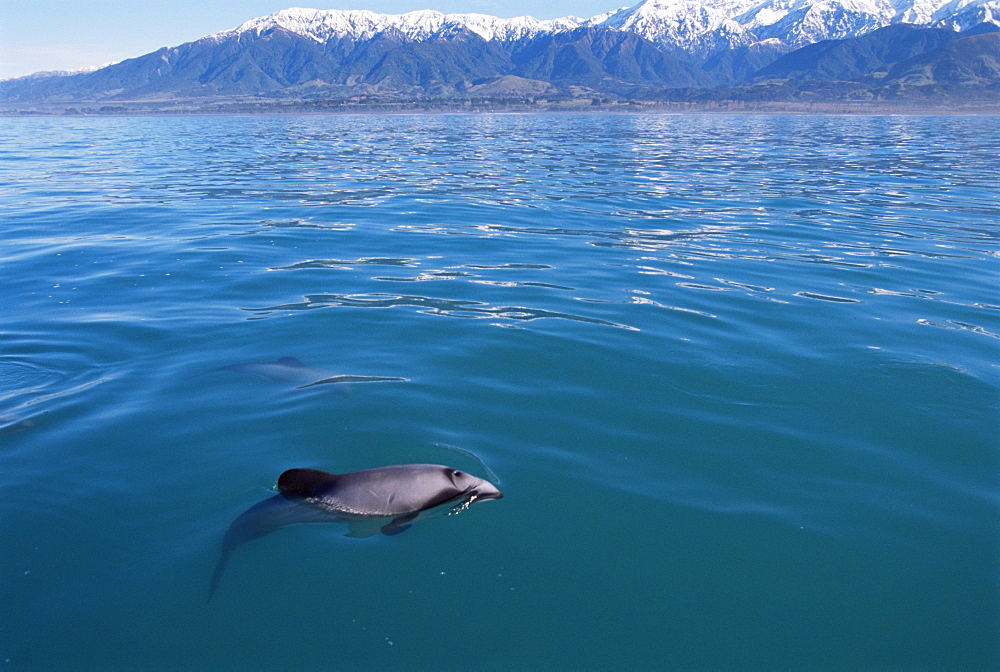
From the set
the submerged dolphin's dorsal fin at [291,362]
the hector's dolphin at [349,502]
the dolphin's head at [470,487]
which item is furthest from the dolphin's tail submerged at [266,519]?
the submerged dolphin's dorsal fin at [291,362]

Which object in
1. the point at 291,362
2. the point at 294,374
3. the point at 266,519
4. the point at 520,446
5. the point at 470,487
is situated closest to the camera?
the point at 266,519

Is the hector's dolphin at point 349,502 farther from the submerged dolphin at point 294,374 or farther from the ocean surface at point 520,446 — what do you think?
the submerged dolphin at point 294,374

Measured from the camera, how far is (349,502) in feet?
16.8

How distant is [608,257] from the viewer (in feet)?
44.9

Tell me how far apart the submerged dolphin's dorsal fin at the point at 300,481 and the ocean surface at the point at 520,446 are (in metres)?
0.28

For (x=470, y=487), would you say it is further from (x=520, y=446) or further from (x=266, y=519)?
(x=266, y=519)

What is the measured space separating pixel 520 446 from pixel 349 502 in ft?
6.13

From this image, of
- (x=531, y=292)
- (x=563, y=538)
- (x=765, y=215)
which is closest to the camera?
(x=563, y=538)

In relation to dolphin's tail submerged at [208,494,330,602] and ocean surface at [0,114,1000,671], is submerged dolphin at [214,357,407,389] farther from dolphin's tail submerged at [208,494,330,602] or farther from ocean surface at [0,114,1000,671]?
dolphin's tail submerged at [208,494,330,602]

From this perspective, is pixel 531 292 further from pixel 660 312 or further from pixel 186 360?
pixel 186 360

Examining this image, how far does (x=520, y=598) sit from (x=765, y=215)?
16.4m

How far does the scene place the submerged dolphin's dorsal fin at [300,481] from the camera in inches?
200

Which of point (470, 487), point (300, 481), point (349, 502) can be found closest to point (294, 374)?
point (300, 481)

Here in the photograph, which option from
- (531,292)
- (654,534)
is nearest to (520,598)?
(654,534)
